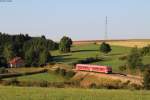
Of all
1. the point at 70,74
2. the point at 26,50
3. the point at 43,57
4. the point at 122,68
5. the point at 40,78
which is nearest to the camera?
the point at 40,78

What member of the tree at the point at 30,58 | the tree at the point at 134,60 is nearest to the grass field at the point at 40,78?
the tree at the point at 134,60

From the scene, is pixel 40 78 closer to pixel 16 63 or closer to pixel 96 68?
pixel 96 68

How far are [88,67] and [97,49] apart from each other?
Result: 60142 millimetres

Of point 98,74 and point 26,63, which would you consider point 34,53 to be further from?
point 98,74

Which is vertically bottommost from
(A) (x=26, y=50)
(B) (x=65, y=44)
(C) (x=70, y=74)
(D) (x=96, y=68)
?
(C) (x=70, y=74)

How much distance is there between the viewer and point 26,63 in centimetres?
11531

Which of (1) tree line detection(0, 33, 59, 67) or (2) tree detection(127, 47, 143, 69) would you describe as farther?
(1) tree line detection(0, 33, 59, 67)

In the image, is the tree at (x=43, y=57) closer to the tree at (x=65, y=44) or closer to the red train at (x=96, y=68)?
the red train at (x=96, y=68)

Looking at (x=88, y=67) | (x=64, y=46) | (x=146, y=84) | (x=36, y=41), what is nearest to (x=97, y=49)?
(x=64, y=46)

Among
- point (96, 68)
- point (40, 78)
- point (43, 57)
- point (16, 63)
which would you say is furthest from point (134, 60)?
point (16, 63)

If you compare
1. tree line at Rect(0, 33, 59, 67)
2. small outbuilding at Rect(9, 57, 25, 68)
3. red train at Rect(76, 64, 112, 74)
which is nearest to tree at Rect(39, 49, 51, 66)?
tree line at Rect(0, 33, 59, 67)

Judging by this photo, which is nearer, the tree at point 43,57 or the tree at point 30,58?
the tree at point 43,57

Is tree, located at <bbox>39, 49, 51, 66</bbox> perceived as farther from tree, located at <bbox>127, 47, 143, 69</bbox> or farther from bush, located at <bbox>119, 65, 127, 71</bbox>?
tree, located at <bbox>127, 47, 143, 69</bbox>

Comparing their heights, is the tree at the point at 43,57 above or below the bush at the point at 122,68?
above
